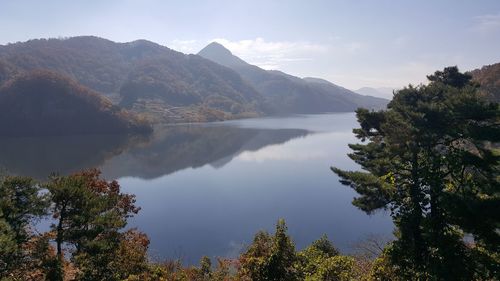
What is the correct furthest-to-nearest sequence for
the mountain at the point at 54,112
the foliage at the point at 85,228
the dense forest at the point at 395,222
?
the mountain at the point at 54,112 < the foliage at the point at 85,228 < the dense forest at the point at 395,222

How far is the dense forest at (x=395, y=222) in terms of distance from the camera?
1622cm

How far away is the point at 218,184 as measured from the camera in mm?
68688

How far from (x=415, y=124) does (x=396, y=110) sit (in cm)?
352

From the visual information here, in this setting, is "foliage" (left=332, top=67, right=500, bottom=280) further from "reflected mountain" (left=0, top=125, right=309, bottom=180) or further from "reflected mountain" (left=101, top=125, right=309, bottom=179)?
"reflected mountain" (left=0, top=125, right=309, bottom=180)

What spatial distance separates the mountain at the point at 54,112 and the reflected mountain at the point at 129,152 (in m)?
13.2

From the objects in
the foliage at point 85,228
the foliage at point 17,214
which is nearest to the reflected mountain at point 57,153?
the foliage at point 17,214

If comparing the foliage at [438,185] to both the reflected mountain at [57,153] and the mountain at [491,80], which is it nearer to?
the reflected mountain at [57,153]

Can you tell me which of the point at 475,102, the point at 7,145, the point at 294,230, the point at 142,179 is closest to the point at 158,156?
the point at 142,179

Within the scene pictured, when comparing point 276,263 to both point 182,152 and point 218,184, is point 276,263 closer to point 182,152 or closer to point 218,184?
point 218,184

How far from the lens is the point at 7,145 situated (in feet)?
403

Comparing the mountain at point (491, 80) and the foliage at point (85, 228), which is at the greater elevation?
the mountain at point (491, 80)

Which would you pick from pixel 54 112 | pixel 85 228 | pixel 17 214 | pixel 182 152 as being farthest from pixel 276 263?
pixel 54 112

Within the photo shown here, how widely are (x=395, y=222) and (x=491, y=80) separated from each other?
78.5m

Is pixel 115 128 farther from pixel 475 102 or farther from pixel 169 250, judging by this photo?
pixel 475 102
